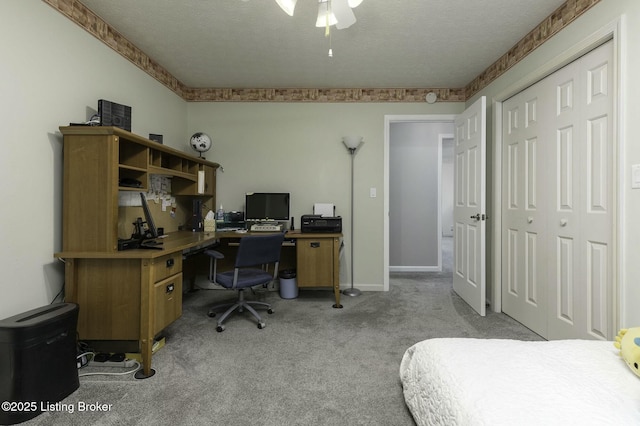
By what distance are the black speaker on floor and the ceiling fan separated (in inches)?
84.6

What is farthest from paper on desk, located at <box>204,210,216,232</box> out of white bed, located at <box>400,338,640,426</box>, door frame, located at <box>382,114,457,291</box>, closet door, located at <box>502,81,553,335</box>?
closet door, located at <box>502,81,553,335</box>

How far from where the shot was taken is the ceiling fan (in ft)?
5.48

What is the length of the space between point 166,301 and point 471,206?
9.66 feet

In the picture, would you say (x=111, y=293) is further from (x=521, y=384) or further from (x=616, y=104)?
(x=616, y=104)

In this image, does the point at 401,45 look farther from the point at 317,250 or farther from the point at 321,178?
the point at 317,250

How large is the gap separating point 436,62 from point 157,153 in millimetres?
2867

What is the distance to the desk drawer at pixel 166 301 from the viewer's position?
6.45ft

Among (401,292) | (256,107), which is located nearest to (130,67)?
(256,107)

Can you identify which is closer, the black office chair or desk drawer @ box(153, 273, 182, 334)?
desk drawer @ box(153, 273, 182, 334)

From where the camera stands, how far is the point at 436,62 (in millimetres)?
3002

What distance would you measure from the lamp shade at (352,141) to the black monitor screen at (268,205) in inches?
38.1

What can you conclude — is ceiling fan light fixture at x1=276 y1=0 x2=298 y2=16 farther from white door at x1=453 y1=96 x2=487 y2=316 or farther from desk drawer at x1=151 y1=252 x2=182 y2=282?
white door at x1=453 y1=96 x2=487 y2=316

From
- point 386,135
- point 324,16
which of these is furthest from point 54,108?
point 386,135

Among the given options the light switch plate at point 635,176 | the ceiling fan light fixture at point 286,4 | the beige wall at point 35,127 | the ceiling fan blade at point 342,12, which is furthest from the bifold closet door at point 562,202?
the beige wall at point 35,127
